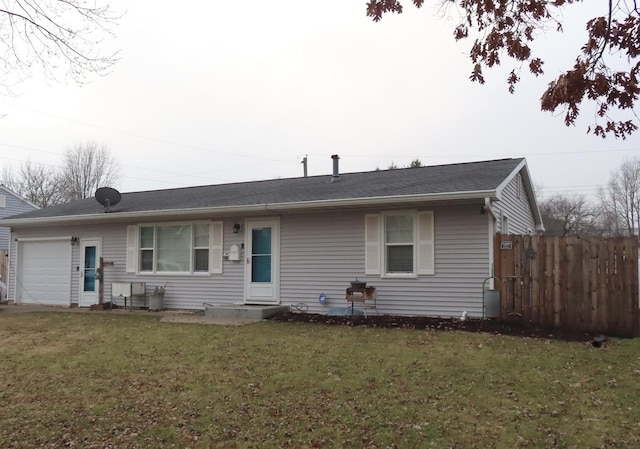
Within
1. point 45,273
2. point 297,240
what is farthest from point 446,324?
point 45,273

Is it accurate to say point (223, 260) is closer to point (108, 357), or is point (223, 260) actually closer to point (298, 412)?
point (108, 357)

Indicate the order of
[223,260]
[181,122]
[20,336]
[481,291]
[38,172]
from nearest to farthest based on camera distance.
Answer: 1. [20,336]
2. [481,291]
3. [223,260]
4. [181,122]
5. [38,172]

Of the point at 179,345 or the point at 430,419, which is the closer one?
the point at 430,419

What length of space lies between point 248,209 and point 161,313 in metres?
3.29

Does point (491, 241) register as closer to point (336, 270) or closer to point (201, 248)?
point (336, 270)

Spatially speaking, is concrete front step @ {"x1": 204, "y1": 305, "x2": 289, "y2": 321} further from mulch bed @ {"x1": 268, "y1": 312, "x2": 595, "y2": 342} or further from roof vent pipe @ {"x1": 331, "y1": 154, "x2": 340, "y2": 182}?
roof vent pipe @ {"x1": 331, "y1": 154, "x2": 340, "y2": 182}

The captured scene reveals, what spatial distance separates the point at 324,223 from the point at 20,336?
20.1 ft

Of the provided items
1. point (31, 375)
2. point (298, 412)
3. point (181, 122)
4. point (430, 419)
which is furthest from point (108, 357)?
point (181, 122)

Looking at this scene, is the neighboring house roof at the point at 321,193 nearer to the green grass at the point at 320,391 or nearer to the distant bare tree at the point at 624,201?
the green grass at the point at 320,391

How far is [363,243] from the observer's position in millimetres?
10633

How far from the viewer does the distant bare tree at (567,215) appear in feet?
115

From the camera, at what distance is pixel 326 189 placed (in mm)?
12047

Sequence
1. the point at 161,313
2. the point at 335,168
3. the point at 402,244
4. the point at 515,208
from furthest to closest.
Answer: the point at 335,168, the point at 515,208, the point at 161,313, the point at 402,244

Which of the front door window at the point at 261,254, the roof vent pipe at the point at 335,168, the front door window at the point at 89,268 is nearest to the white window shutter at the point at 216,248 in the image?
the front door window at the point at 261,254
